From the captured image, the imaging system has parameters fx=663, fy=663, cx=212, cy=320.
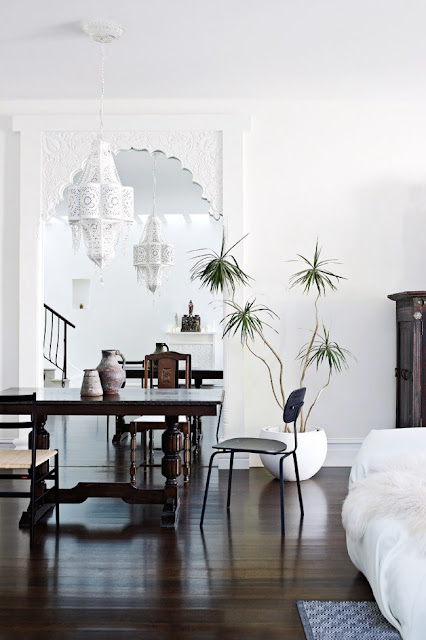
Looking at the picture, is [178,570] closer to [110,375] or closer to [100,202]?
[110,375]

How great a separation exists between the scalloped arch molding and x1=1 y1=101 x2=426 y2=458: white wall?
240 mm

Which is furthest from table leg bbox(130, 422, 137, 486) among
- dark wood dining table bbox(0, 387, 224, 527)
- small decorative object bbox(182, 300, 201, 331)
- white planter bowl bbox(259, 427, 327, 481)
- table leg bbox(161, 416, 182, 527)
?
small decorative object bbox(182, 300, 201, 331)

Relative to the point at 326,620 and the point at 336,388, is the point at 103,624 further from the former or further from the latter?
the point at 336,388

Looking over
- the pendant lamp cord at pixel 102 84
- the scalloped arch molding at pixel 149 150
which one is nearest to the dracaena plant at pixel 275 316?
the scalloped arch molding at pixel 149 150

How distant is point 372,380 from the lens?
5.95m

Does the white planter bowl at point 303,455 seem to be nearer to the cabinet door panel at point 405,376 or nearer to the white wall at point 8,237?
the cabinet door panel at point 405,376

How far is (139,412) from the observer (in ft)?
13.6

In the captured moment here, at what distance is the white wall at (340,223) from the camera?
5.96 meters

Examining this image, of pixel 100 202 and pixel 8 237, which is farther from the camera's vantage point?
pixel 8 237

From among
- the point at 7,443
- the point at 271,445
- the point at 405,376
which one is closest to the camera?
the point at 271,445

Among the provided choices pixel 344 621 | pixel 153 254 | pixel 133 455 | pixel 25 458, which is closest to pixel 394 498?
pixel 344 621

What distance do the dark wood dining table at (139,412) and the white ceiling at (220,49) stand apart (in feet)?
8.11

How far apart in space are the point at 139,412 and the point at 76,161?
2.89 m

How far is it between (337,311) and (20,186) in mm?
3084
